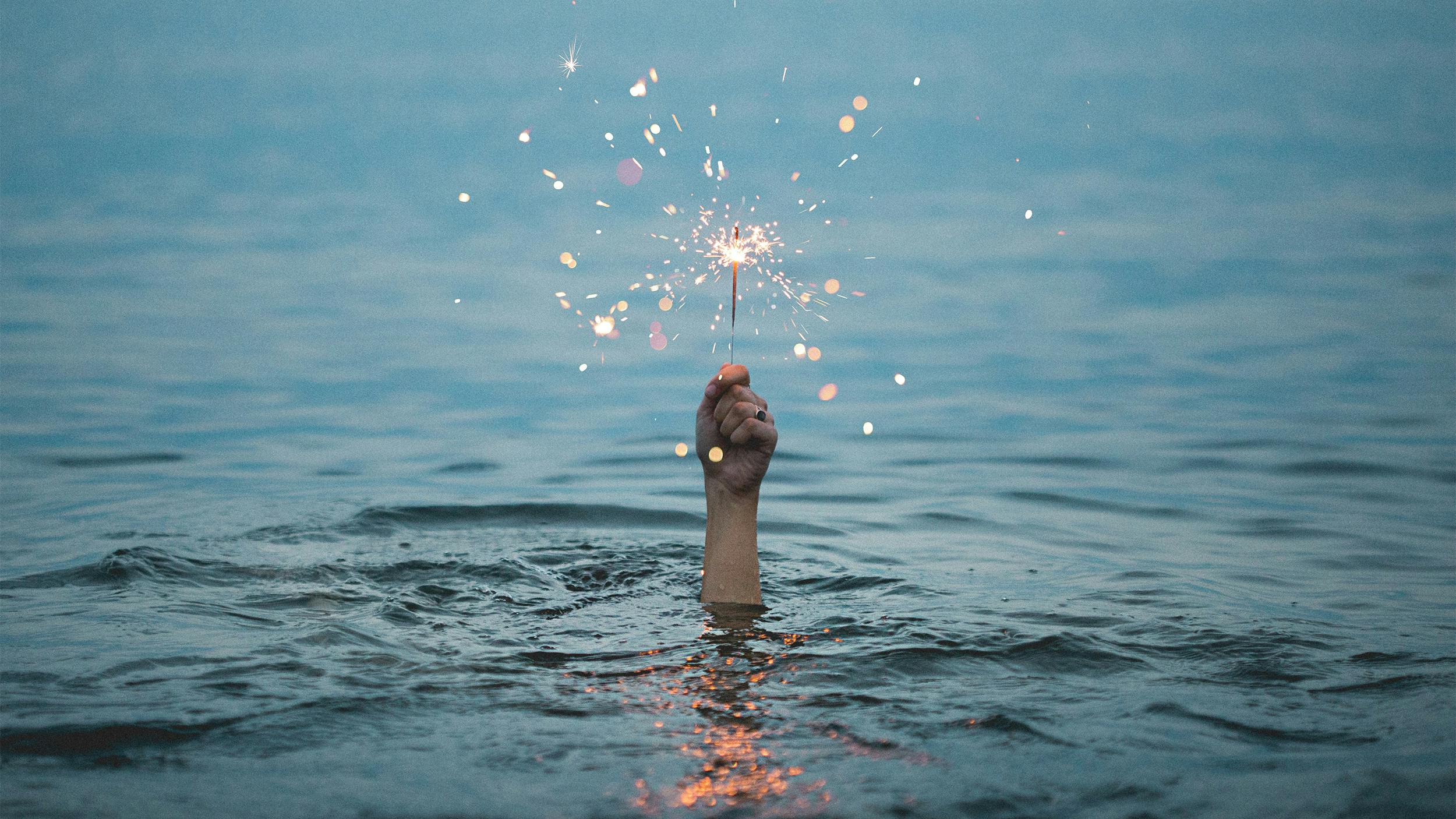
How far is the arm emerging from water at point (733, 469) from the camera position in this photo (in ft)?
21.2

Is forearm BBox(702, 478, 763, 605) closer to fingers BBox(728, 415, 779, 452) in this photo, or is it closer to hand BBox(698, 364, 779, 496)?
hand BBox(698, 364, 779, 496)

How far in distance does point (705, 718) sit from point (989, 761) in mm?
1186

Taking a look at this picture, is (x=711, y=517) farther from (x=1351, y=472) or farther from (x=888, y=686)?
(x=1351, y=472)

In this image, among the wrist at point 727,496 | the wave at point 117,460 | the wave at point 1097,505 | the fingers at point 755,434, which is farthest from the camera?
the wave at point 117,460

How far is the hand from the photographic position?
645 centimetres

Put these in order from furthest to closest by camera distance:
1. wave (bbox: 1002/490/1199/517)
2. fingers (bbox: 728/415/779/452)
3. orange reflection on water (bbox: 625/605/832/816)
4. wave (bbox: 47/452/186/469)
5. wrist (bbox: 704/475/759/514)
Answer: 1. wave (bbox: 47/452/186/469)
2. wave (bbox: 1002/490/1199/517)
3. wrist (bbox: 704/475/759/514)
4. fingers (bbox: 728/415/779/452)
5. orange reflection on water (bbox: 625/605/832/816)

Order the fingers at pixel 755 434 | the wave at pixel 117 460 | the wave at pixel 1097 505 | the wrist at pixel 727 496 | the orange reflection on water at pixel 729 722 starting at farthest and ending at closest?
the wave at pixel 117 460 < the wave at pixel 1097 505 < the wrist at pixel 727 496 < the fingers at pixel 755 434 < the orange reflection on water at pixel 729 722

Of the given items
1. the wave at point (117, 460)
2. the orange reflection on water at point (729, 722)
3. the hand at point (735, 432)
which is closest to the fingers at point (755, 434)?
the hand at point (735, 432)

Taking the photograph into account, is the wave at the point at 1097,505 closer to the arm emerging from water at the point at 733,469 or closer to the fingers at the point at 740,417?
the arm emerging from water at the point at 733,469

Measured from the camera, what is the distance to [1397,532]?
33.3 ft

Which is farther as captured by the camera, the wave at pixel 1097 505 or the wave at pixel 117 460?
the wave at pixel 117 460

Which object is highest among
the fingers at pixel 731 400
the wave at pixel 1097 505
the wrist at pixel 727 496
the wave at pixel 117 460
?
the fingers at pixel 731 400

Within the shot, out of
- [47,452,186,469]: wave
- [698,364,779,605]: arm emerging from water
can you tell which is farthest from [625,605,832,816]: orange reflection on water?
[47,452,186,469]: wave

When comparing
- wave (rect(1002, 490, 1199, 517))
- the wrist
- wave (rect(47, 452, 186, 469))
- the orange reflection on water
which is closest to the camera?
the orange reflection on water
